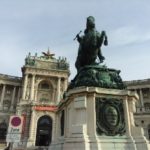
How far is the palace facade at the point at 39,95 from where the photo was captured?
4112 centimetres

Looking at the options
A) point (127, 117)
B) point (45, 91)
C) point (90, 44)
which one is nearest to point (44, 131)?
point (45, 91)

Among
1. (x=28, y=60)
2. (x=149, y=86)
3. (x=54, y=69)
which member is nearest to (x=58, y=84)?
(x=54, y=69)

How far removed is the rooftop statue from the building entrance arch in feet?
106

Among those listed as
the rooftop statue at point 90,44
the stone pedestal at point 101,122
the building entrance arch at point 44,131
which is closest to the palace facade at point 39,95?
the building entrance arch at point 44,131

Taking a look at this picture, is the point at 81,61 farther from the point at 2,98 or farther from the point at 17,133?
the point at 2,98

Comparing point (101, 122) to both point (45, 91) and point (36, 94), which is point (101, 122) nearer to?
point (36, 94)

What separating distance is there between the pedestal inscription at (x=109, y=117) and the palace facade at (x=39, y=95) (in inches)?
1295

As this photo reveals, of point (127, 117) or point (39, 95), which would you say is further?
point (39, 95)

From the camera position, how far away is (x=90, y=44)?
33.0ft

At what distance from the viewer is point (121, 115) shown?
8.75 meters

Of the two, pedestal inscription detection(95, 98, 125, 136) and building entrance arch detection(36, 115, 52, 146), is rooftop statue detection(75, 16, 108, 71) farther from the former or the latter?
building entrance arch detection(36, 115, 52, 146)

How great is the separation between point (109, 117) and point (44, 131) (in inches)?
1348

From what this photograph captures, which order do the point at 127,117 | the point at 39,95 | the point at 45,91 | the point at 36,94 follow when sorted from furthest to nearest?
the point at 45,91 < the point at 39,95 < the point at 36,94 < the point at 127,117

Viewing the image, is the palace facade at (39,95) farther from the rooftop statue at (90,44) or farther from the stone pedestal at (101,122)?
the stone pedestal at (101,122)
